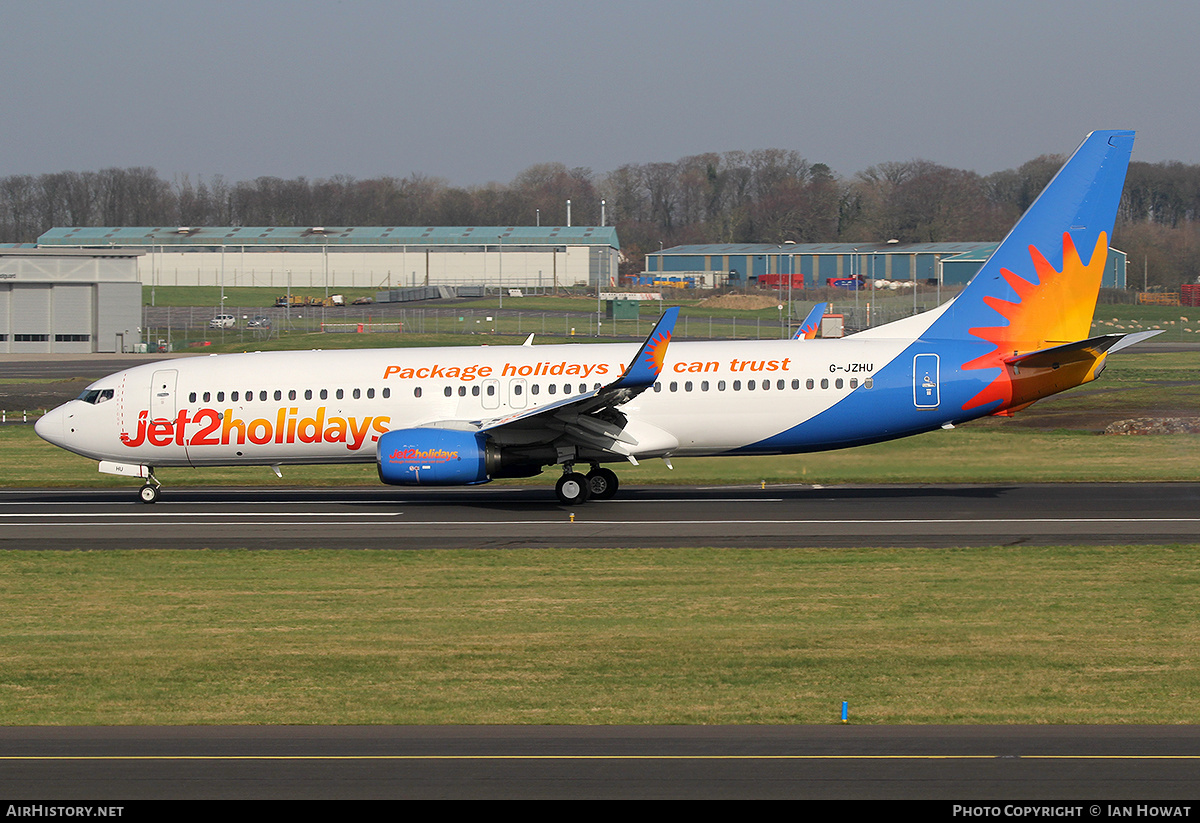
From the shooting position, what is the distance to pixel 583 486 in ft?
91.5

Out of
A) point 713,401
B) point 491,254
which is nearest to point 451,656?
point 713,401

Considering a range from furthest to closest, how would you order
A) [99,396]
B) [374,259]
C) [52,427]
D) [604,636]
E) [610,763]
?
[374,259], [99,396], [52,427], [604,636], [610,763]

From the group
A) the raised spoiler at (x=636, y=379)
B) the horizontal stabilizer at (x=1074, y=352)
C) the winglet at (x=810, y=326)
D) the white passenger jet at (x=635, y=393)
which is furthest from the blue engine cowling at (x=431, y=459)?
the horizontal stabilizer at (x=1074, y=352)

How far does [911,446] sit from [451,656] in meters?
19.6

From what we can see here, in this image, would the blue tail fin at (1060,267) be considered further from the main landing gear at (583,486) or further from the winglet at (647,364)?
the main landing gear at (583,486)

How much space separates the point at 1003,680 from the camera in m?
13.0

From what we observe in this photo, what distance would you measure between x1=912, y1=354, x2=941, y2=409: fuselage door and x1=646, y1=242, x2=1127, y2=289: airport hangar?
318 feet

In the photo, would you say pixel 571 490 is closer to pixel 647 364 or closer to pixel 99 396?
pixel 647 364

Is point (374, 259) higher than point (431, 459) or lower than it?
higher

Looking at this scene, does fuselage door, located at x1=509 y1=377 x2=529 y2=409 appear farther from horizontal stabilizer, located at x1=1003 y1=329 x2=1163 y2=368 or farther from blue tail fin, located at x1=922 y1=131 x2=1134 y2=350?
horizontal stabilizer, located at x1=1003 y1=329 x2=1163 y2=368

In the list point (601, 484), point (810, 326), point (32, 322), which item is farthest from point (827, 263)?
point (601, 484)

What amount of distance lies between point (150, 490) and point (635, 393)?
1233cm

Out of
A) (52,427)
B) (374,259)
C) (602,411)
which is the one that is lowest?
(52,427)

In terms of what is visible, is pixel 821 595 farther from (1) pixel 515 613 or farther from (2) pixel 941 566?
(1) pixel 515 613
